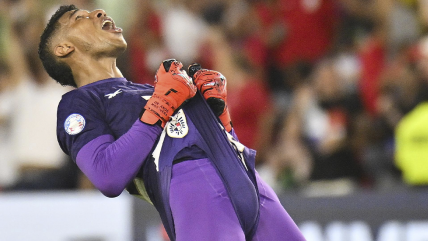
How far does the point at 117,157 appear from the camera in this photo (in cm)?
293

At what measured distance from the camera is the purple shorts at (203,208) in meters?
2.90

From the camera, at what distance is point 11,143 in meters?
7.39

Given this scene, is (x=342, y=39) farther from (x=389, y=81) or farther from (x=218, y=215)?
(x=218, y=215)

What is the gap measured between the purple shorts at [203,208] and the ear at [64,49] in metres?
0.90

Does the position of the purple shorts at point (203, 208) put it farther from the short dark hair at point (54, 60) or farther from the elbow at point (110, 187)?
the short dark hair at point (54, 60)

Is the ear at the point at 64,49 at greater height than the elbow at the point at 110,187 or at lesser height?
greater

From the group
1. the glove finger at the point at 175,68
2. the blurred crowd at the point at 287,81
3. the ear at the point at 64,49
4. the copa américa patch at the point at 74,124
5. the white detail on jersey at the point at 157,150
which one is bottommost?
the blurred crowd at the point at 287,81

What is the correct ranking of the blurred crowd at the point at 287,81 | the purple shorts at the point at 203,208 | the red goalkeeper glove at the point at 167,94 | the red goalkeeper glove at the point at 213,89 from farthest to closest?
the blurred crowd at the point at 287,81
the red goalkeeper glove at the point at 213,89
the red goalkeeper glove at the point at 167,94
the purple shorts at the point at 203,208

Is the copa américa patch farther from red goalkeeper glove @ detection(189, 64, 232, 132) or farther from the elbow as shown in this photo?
red goalkeeper glove @ detection(189, 64, 232, 132)

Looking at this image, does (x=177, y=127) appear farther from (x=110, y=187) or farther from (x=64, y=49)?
(x=64, y=49)

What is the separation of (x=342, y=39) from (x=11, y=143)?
3.99m

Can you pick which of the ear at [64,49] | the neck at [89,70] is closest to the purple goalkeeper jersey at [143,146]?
the neck at [89,70]

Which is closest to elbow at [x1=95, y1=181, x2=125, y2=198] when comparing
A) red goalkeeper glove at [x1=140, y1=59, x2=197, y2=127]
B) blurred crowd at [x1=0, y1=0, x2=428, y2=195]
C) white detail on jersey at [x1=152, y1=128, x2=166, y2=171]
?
white detail on jersey at [x1=152, y1=128, x2=166, y2=171]

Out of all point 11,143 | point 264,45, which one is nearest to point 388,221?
point 264,45
